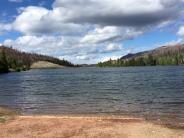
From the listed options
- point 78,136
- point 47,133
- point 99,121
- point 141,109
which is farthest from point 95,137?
point 141,109

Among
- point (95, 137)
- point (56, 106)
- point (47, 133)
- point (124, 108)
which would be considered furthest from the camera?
point (56, 106)

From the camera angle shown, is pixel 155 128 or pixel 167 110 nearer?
pixel 155 128

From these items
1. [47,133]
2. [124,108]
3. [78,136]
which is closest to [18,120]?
[47,133]

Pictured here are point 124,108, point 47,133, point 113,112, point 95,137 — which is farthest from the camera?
point 124,108

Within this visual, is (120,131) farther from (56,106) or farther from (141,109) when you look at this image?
(56,106)

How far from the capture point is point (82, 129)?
1070 inches

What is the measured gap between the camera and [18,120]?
3216cm

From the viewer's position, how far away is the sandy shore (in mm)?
25114

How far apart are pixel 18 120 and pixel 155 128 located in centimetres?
1191

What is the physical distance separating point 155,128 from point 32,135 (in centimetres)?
882

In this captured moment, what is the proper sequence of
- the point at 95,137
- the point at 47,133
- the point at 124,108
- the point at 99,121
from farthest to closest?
the point at 124,108
the point at 99,121
the point at 47,133
the point at 95,137

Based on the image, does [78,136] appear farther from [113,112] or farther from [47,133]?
[113,112]

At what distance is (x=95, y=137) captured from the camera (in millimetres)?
24344

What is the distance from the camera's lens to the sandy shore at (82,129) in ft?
82.4
